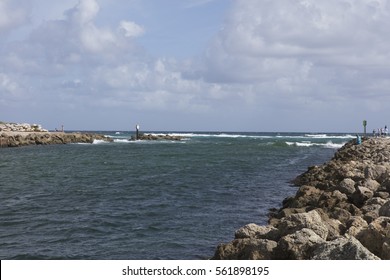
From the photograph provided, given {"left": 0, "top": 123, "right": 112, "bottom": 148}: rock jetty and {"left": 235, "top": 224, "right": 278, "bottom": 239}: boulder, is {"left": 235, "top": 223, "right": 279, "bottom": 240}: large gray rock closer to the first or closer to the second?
{"left": 235, "top": 224, "right": 278, "bottom": 239}: boulder

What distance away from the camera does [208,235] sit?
12969mm

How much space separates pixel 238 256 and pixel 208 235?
4354mm

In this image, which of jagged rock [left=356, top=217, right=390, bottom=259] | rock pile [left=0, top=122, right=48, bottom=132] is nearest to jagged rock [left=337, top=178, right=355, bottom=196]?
jagged rock [left=356, top=217, right=390, bottom=259]

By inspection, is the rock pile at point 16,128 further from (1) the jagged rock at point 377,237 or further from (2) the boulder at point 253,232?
(1) the jagged rock at point 377,237

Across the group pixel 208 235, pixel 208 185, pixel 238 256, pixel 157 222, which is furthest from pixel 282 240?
pixel 208 185

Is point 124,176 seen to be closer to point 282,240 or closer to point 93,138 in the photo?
point 282,240

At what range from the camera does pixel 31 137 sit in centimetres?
6594

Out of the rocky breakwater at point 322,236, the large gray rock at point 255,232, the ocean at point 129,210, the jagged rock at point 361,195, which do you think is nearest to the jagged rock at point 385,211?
the rocky breakwater at point 322,236

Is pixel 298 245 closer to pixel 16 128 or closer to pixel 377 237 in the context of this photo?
pixel 377 237

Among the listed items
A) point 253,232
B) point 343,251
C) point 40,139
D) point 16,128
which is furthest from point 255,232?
point 16,128

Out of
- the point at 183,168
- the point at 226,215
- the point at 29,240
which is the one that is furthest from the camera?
the point at 183,168

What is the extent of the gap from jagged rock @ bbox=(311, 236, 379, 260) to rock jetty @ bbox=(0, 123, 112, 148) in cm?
5899

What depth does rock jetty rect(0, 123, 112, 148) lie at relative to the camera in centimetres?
6128

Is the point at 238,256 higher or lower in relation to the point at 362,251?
lower
